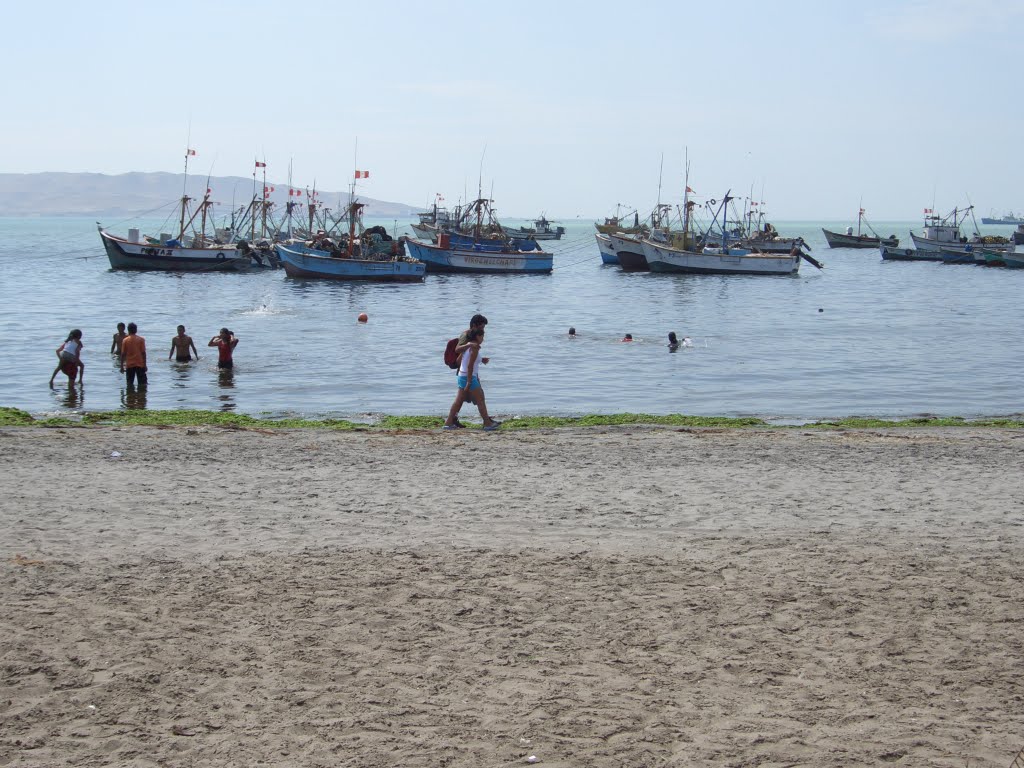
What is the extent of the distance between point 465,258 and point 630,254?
12.9 metres

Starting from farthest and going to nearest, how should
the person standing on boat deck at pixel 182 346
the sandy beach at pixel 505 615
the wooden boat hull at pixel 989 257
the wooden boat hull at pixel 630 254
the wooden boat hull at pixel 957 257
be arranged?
the wooden boat hull at pixel 957 257, the wooden boat hull at pixel 989 257, the wooden boat hull at pixel 630 254, the person standing on boat deck at pixel 182 346, the sandy beach at pixel 505 615

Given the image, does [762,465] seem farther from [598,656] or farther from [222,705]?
[222,705]

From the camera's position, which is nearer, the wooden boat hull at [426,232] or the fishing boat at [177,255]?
the fishing boat at [177,255]

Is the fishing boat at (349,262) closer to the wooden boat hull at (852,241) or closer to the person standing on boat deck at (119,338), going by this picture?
the person standing on boat deck at (119,338)

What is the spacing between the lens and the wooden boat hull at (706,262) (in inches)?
2854

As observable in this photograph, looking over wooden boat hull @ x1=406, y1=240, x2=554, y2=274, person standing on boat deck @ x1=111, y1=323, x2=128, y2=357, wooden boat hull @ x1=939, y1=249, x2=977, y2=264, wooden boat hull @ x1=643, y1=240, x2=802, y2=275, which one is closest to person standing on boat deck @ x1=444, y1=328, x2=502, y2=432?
person standing on boat deck @ x1=111, y1=323, x2=128, y2=357

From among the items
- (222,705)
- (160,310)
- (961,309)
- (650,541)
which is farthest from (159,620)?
(961,309)

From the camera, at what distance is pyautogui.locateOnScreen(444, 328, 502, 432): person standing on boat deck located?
47.8ft

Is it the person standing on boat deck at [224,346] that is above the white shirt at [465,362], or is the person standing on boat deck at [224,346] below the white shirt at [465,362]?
below

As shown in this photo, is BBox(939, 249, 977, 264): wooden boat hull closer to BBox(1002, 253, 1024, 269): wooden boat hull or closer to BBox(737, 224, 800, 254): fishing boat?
BBox(1002, 253, 1024, 269): wooden boat hull

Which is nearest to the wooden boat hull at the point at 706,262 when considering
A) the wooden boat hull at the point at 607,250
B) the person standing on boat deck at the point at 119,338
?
the wooden boat hull at the point at 607,250

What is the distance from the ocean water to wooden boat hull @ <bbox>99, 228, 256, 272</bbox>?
3.83 ft

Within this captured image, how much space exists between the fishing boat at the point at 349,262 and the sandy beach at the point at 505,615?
158 feet

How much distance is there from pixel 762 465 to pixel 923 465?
188cm
